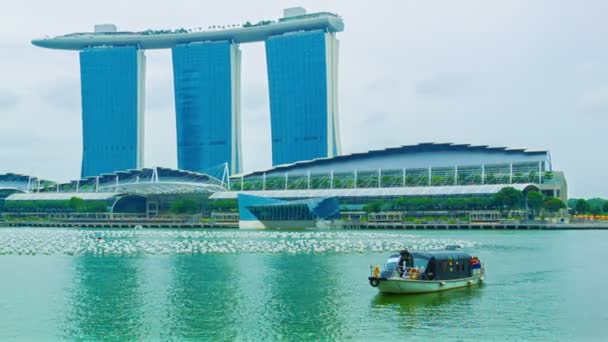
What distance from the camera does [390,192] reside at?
133 m

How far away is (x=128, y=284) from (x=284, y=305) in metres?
10.9

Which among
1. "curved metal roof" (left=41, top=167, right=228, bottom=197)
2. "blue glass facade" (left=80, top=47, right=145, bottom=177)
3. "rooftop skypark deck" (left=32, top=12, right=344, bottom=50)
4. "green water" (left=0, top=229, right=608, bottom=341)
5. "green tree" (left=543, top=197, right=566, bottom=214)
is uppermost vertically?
"rooftop skypark deck" (left=32, top=12, right=344, bottom=50)

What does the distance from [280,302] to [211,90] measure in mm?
152760

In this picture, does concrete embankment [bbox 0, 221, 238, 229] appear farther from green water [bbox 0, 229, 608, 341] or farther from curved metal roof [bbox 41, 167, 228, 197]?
green water [bbox 0, 229, 608, 341]

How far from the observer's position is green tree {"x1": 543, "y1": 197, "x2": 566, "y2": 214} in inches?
4471

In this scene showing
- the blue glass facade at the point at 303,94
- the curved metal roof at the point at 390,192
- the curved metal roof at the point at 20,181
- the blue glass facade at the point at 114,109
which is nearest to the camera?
the curved metal roof at the point at 390,192

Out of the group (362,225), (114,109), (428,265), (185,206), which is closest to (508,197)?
(362,225)

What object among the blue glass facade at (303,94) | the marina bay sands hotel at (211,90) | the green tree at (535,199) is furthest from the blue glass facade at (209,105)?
the green tree at (535,199)

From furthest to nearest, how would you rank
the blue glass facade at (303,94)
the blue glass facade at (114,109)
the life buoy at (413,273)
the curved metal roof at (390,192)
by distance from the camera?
the blue glass facade at (114,109) → the blue glass facade at (303,94) → the curved metal roof at (390,192) → the life buoy at (413,273)

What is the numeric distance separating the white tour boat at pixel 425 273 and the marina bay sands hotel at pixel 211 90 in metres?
131

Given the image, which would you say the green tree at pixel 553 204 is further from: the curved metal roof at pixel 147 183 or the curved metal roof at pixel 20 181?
the curved metal roof at pixel 20 181

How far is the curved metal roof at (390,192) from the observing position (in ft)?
407

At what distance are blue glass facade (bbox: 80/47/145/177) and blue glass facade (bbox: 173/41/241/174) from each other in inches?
411

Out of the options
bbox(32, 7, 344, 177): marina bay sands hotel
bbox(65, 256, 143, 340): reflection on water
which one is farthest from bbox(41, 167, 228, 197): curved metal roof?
bbox(65, 256, 143, 340): reflection on water
